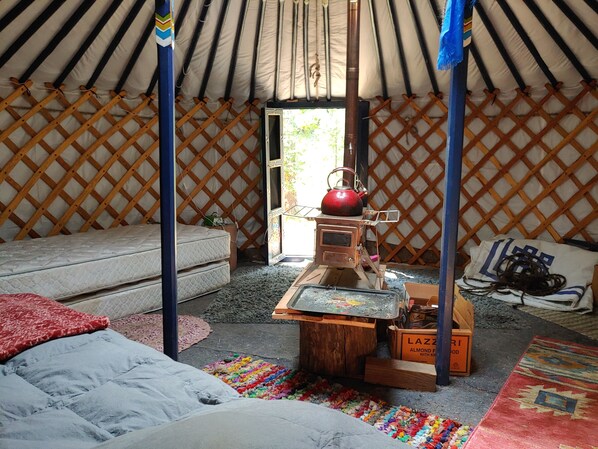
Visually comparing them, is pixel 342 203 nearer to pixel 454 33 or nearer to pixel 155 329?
pixel 454 33

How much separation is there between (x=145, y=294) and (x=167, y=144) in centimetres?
136

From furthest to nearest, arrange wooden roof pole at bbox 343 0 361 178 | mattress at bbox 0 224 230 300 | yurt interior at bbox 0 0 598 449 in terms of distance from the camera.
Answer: wooden roof pole at bbox 343 0 361 178, mattress at bbox 0 224 230 300, yurt interior at bbox 0 0 598 449

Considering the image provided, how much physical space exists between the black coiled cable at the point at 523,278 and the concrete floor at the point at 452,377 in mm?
417

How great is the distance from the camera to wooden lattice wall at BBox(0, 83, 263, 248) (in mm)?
3221

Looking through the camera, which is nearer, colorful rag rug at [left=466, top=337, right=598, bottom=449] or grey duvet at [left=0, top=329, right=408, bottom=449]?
grey duvet at [left=0, top=329, right=408, bottom=449]

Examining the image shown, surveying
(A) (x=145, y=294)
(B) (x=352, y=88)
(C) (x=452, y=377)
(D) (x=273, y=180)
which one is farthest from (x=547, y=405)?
(D) (x=273, y=180)

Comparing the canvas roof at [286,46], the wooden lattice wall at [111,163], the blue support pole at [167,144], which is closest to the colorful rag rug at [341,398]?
the blue support pole at [167,144]

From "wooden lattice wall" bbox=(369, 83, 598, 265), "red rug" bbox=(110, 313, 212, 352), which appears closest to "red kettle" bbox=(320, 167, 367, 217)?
"red rug" bbox=(110, 313, 212, 352)

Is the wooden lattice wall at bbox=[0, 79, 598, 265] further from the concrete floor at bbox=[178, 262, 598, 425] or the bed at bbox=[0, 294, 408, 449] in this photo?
the bed at bbox=[0, 294, 408, 449]

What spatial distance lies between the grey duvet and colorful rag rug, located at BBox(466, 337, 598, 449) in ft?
3.61

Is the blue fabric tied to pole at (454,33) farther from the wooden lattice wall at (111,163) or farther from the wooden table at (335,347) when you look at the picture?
the wooden lattice wall at (111,163)

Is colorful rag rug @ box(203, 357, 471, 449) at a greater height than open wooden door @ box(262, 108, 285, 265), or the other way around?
open wooden door @ box(262, 108, 285, 265)

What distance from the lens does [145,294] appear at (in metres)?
2.95

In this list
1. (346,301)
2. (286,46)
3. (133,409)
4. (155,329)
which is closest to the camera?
(133,409)
